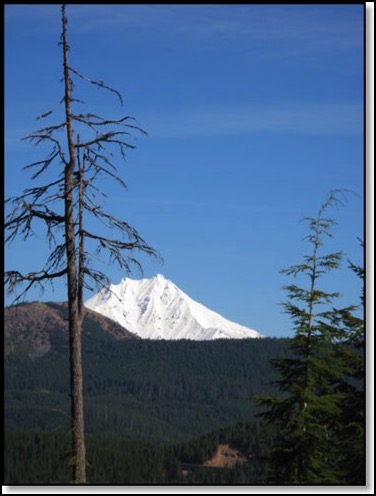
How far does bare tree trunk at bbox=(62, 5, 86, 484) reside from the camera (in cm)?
1855

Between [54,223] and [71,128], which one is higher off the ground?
[71,128]

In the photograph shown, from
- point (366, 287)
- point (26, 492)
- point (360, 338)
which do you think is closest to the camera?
point (26, 492)

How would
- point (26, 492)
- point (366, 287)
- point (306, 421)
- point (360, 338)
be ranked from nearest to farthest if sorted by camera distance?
point (26, 492) → point (366, 287) → point (306, 421) → point (360, 338)

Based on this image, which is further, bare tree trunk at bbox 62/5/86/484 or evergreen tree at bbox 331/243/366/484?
evergreen tree at bbox 331/243/366/484

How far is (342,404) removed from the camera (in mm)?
27000

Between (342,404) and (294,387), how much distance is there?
2.11 meters

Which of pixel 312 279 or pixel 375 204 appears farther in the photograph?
pixel 312 279

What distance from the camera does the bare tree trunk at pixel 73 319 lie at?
1855 centimetres

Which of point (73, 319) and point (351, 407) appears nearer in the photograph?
point (73, 319)

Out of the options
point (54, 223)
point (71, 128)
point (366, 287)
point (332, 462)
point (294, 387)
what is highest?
point (71, 128)

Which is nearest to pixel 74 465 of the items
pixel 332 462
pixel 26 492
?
pixel 26 492

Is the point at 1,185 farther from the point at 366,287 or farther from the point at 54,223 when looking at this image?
the point at 366,287

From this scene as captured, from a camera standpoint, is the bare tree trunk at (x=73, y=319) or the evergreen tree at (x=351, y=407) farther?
the evergreen tree at (x=351, y=407)

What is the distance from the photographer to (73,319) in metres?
18.9
